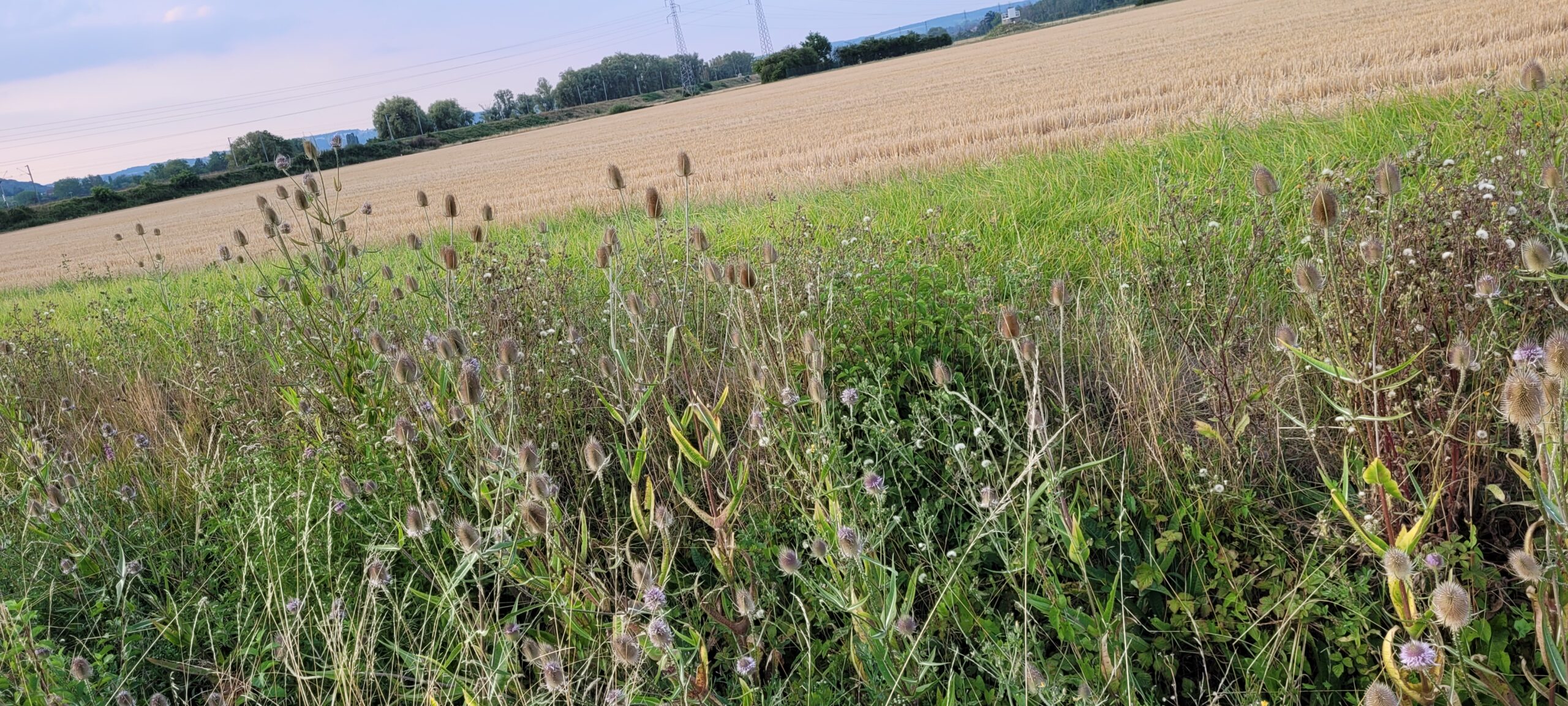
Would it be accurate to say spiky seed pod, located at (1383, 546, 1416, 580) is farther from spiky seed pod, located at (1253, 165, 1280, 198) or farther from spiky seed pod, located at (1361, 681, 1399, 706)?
spiky seed pod, located at (1253, 165, 1280, 198)

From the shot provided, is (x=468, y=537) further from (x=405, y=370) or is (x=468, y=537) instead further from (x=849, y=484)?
(x=849, y=484)

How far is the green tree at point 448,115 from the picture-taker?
2601 inches

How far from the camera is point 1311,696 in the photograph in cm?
178

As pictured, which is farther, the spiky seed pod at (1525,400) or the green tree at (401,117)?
the green tree at (401,117)

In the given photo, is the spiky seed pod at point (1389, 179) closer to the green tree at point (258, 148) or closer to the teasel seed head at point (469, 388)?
the teasel seed head at point (469, 388)

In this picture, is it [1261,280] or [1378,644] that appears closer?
[1378,644]

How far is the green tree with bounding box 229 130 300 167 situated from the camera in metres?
48.8

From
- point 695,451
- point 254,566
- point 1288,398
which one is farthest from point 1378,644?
point 254,566

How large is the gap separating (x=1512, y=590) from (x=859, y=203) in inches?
161

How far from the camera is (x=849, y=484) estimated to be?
173 centimetres

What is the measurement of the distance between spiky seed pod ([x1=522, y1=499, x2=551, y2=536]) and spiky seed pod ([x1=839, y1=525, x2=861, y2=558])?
572 millimetres

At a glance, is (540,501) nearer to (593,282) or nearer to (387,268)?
(387,268)

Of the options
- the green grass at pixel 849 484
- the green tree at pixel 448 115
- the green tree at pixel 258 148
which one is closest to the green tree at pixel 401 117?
the green tree at pixel 448 115

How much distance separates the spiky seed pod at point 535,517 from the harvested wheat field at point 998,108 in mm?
4207
